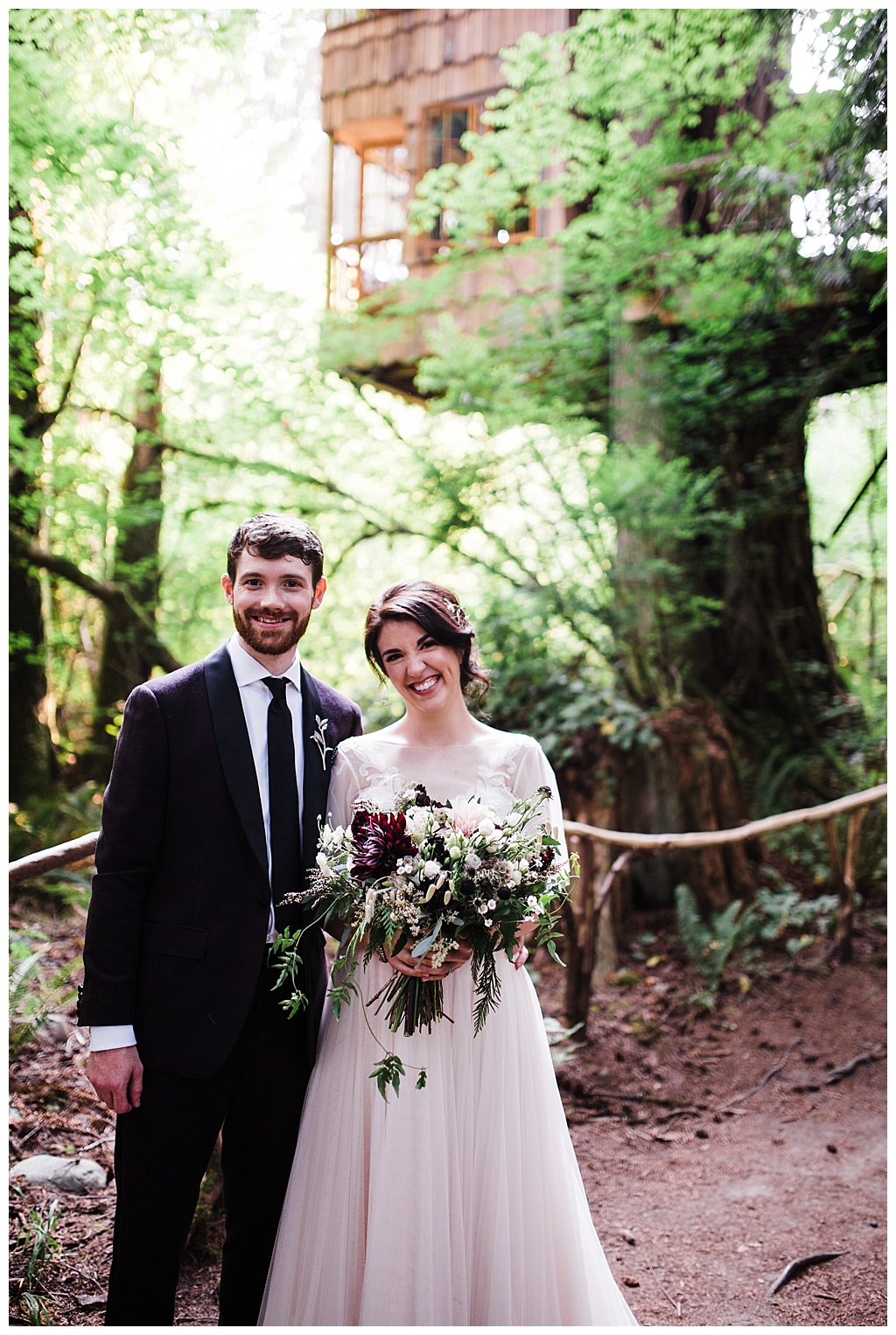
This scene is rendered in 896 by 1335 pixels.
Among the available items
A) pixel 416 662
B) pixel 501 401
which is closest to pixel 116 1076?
pixel 416 662

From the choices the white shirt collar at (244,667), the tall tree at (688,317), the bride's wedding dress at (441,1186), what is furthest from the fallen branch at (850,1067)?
the white shirt collar at (244,667)

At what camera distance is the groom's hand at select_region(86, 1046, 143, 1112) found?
220 centimetres

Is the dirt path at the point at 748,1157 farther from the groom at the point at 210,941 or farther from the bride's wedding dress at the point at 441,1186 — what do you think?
the groom at the point at 210,941

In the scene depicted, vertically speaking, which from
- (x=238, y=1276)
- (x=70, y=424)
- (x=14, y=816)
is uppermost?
(x=70, y=424)

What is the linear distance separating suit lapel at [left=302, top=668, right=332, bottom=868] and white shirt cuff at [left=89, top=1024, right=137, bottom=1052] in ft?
1.93

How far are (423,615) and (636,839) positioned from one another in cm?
238

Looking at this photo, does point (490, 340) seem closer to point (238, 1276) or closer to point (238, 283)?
point (238, 283)

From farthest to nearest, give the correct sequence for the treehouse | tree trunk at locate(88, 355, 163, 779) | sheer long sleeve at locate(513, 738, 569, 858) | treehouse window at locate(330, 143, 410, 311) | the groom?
treehouse window at locate(330, 143, 410, 311)
tree trunk at locate(88, 355, 163, 779)
the treehouse
sheer long sleeve at locate(513, 738, 569, 858)
the groom

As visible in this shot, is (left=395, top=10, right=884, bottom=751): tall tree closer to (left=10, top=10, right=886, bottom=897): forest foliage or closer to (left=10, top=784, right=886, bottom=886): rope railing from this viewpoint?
(left=10, top=10, right=886, bottom=897): forest foliage

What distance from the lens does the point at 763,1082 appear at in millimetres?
4840

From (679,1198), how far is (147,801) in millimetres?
2896

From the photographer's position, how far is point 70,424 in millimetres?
6871

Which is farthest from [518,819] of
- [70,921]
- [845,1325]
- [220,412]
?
[220,412]

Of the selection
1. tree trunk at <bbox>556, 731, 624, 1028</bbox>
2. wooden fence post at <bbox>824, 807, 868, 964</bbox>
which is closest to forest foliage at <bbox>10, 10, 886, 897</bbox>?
tree trunk at <bbox>556, 731, 624, 1028</bbox>
